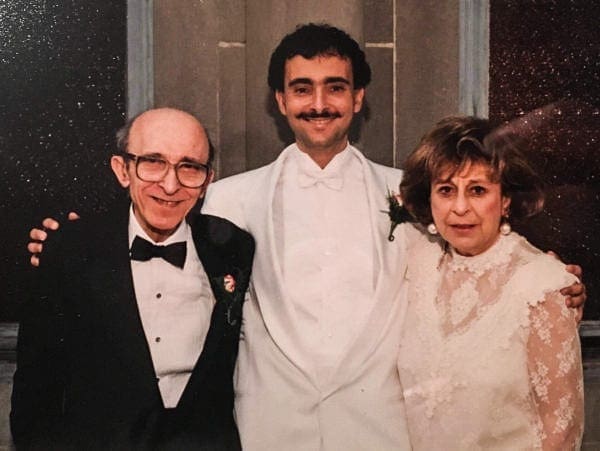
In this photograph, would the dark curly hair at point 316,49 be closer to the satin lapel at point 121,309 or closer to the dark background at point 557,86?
the dark background at point 557,86

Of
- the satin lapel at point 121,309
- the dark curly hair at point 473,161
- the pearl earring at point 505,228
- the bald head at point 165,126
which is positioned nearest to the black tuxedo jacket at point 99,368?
the satin lapel at point 121,309

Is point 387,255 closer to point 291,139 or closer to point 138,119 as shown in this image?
point 291,139

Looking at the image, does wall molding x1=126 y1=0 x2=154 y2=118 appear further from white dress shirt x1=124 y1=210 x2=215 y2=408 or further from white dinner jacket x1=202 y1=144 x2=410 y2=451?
white dinner jacket x1=202 y1=144 x2=410 y2=451

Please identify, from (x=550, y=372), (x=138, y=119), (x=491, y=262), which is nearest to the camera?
A: (x=550, y=372)

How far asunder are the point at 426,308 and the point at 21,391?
95 cm

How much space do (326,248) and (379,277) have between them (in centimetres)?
15

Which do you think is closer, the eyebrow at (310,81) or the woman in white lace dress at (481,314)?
the woman in white lace dress at (481,314)

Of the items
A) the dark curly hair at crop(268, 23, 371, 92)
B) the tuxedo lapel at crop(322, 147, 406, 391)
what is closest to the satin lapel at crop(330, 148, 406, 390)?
the tuxedo lapel at crop(322, 147, 406, 391)

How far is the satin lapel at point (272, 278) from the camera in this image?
186 centimetres

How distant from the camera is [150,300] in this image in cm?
185

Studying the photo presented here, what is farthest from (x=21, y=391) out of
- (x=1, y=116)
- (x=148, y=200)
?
A: (x=1, y=116)

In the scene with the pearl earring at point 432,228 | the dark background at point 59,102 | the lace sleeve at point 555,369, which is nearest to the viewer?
the lace sleeve at point 555,369

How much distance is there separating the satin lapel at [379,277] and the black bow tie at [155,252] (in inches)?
17.8

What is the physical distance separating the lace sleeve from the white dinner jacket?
0.32m
